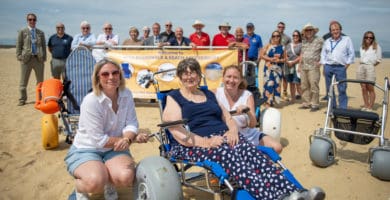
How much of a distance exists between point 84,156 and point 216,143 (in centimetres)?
124

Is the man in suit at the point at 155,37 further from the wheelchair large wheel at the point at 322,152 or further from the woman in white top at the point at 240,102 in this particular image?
the wheelchair large wheel at the point at 322,152

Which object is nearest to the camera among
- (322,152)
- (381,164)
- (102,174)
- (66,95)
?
(102,174)

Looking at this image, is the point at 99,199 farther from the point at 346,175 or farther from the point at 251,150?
the point at 346,175

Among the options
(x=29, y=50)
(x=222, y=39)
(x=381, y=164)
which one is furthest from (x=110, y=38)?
(x=381, y=164)

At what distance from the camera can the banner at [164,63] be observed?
8086 mm

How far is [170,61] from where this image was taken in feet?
26.9

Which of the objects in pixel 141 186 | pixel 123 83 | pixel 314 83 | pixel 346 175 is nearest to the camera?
pixel 141 186

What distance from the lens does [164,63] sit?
8.23m

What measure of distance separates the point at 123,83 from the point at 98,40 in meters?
5.92

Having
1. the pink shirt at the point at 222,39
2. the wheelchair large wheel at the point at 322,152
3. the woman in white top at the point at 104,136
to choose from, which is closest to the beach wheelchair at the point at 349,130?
the wheelchair large wheel at the point at 322,152

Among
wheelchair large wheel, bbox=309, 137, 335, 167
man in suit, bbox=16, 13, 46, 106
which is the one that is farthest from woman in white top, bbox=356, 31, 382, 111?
man in suit, bbox=16, 13, 46, 106

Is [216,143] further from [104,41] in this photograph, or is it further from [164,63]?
[104,41]

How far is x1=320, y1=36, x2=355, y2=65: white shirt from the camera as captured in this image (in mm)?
7012

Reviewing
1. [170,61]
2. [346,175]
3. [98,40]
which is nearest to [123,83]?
[346,175]
